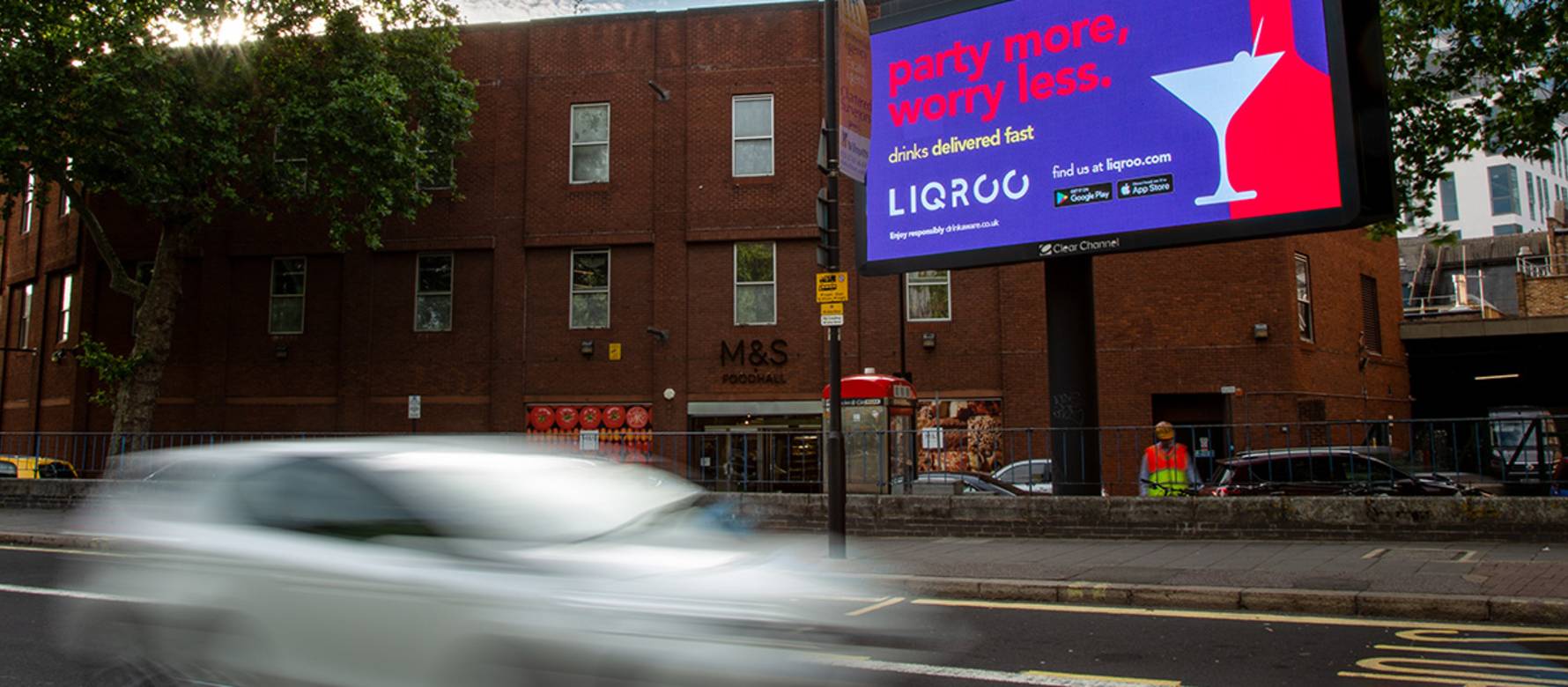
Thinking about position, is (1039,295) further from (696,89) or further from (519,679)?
(519,679)

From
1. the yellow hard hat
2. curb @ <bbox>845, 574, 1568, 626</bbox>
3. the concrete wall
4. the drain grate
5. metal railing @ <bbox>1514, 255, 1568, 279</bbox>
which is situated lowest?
curb @ <bbox>845, 574, 1568, 626</bbox>

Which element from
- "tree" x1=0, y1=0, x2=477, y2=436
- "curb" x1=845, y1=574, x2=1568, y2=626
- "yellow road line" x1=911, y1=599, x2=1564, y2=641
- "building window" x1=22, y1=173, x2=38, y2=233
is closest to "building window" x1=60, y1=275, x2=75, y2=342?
"building window" x1=22, y1=173, x2=38, y2=233

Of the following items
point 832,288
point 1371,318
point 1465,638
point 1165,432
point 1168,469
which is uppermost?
point 1371,318

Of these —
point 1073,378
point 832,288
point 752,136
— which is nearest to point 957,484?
point 1073,378

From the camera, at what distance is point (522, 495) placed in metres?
4.37

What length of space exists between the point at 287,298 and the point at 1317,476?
24170mm

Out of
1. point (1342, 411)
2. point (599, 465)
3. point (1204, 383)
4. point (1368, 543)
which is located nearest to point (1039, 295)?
point (1204, 383)

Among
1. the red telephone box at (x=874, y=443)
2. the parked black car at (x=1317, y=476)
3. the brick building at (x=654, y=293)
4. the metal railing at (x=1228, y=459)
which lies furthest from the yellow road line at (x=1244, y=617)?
the brick building at (x=654, y=293)

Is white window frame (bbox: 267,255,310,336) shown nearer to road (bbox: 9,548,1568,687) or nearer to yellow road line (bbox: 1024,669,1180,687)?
road (bbox: 9,548,1568,687)

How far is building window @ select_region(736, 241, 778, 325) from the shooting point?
2497 centimetres

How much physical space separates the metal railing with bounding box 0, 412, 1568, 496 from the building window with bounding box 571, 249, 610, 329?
7526 millimetres

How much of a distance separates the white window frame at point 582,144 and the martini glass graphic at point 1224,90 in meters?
16.5

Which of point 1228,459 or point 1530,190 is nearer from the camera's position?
point 1228,459

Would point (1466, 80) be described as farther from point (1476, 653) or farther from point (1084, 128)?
point (1476, 653)
